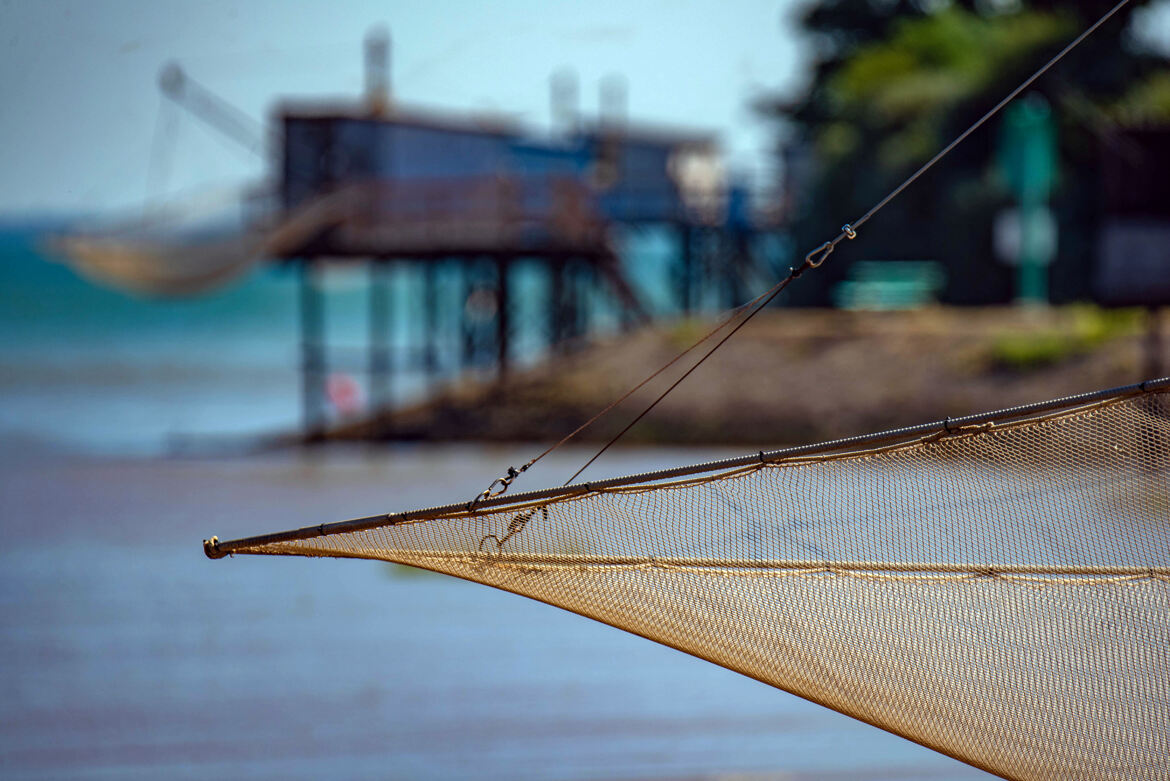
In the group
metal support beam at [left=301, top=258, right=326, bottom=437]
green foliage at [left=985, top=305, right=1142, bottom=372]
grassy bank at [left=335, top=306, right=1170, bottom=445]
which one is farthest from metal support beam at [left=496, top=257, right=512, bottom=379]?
green foliage at [left=985, top=305, right=1142, bottom=372]

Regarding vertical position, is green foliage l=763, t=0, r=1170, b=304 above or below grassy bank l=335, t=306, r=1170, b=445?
above

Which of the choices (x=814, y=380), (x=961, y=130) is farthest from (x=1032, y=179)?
(x=814, y=380)

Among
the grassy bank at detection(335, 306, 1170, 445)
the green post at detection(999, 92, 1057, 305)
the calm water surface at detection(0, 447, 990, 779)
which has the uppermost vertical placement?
the green post at detection(999, 92, 1057, 305)

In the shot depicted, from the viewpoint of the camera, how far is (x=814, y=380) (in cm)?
2517

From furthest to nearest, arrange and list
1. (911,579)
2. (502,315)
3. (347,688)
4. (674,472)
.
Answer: (502,315) → (347,688) → (911,579) → (674,472)

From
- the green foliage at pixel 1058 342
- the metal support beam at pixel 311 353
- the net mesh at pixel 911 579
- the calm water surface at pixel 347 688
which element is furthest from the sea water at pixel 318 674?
the green foliage at pixel 1058 342

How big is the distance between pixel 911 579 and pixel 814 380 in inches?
774

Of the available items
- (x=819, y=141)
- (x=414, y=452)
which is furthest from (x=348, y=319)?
(x=414, y=452)

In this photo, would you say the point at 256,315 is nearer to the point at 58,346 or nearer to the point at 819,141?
the point at 58,346

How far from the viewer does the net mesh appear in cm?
561

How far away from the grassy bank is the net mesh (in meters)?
17.6

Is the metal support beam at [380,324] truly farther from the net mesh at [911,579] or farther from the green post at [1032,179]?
the net mesh at [911,579]

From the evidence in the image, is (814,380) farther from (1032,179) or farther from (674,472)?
(674,472)

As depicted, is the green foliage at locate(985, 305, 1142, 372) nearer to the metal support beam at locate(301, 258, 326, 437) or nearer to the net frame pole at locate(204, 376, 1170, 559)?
the metal support beam at locate(301, 258, 326, 437)
